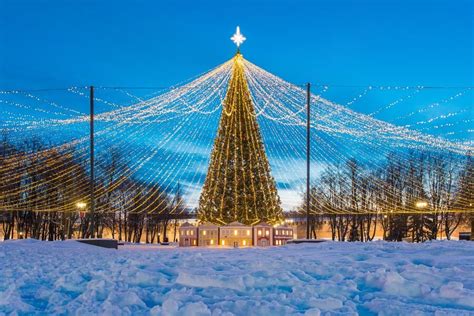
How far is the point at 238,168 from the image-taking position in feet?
97.9

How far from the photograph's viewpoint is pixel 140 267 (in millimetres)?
9930

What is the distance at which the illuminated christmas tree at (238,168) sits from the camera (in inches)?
1172

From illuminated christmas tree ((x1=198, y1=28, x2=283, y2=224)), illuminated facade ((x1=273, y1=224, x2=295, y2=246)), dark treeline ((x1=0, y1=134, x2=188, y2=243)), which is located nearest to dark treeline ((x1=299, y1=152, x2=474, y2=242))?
dark treeline ((x1=0, y1=134, x2=188, y2=243))

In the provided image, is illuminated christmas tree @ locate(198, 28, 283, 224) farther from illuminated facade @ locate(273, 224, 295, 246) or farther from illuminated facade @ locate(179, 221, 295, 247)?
illuminated facade @ locate(179, 221, 295, 247)

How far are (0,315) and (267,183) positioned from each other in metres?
24.1

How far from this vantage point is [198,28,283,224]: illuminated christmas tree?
29.8 metres

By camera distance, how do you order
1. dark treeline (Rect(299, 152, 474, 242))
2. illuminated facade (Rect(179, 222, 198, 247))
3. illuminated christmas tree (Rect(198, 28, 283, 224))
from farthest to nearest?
dark treeline (Rect(299, 152, 474, 242)) < illuminated facade (Rect(179, 222, 198, 247)) < illuminated christmas tree (Rect(198, 28, 283, 224))

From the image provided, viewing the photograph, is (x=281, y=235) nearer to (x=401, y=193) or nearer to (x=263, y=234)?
(x=263, y=234)

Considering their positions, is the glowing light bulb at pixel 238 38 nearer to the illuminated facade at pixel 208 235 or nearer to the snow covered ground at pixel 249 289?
the illuminated facade at pixel 208 235

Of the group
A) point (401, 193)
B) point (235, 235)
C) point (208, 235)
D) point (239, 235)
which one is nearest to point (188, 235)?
point (208, 235)

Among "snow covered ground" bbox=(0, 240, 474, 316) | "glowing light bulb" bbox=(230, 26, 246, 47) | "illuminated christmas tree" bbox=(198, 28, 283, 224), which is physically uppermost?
"glowing light bulb" bbox=(230, 26, 246, 47)

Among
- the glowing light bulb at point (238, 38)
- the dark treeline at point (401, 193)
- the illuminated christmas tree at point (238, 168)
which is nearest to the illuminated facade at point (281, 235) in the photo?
the illuminated christmas tree at point (238, 168)

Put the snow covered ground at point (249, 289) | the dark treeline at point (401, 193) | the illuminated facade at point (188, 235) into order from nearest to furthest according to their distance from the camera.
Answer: the snow covered ground at point (249, 289) < the illuminated facade at point (188, 235) < the dark treeline at point (401, 193)

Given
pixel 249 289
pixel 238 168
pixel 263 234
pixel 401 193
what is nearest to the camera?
pixel 249 289
